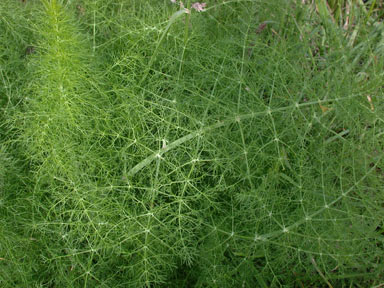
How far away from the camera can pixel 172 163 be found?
1.90 metres

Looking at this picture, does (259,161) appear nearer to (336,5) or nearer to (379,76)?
(379,76)

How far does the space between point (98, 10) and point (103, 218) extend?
117cm

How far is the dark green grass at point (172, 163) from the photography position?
1.84 metres

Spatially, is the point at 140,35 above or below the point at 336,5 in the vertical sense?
above

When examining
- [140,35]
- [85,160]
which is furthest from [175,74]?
[85,160]

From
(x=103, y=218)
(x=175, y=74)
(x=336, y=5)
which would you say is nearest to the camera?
(x=103, y=218)

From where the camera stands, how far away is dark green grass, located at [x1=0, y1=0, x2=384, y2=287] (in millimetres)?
1844

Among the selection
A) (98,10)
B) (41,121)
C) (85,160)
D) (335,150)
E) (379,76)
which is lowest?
(335,150)

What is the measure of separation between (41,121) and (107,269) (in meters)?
0.79

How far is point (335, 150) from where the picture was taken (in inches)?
85.7

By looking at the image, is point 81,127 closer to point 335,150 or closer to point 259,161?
point 259,161

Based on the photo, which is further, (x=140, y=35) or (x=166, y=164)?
(x=140, y=35)

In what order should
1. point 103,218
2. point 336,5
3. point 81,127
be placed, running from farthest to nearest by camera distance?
point 336,5 → point 81,127 → point 103,218

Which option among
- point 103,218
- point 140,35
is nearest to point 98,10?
point 140,35
